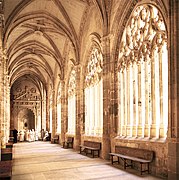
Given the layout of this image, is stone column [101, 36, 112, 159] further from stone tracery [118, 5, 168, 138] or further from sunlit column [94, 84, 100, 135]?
sunlit column [94, 84, 100, 135]

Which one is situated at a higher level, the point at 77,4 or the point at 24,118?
the point at 77,4

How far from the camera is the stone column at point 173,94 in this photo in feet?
20.9

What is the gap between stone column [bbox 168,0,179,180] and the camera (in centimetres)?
636

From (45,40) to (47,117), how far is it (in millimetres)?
12875

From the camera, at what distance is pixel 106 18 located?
36.2 feet

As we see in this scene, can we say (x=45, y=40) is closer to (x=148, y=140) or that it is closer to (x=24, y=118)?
(x=148, y=140)

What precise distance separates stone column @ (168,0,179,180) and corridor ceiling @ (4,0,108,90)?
4.96 meters

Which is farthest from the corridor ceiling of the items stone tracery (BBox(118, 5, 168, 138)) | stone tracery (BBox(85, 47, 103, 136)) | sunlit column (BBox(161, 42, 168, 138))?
sunlit column (BBox(161, 42, 168, 138))

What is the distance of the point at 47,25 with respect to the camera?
1683 cm

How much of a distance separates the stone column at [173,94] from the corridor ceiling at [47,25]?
4.96 metres

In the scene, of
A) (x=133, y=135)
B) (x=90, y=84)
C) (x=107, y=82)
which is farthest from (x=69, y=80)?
(x=133, y=135)

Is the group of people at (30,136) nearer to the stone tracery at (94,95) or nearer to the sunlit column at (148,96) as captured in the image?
the stone tracery at (94,95)

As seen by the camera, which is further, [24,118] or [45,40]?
[24,118]

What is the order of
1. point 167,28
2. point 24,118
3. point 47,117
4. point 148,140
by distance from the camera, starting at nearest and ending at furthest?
point 167,28, point 148,140, point 47,117, point 24,118
